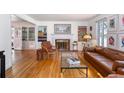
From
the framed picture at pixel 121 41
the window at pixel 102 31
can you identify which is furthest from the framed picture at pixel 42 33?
the framed picture at pixel 121 41

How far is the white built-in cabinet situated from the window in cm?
517

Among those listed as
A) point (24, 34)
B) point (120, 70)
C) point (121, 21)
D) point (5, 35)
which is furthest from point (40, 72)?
point (24, 34)

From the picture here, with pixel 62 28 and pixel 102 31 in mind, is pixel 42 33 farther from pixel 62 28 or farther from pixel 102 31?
pixel 102 31

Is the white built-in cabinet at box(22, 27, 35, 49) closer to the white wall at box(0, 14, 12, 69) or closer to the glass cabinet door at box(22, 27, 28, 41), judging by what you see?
the glass cabinet door at box(22, 27, 28, 41)

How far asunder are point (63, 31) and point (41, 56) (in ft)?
16.3

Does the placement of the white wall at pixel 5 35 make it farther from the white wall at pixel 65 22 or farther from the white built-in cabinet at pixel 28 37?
the white built-in cabinet at pixel 28 37

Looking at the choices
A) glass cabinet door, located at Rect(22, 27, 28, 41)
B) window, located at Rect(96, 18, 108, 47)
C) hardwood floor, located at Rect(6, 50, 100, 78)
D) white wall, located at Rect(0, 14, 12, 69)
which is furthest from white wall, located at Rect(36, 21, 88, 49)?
white wall, located at Rect(0, 14, 12, 69)

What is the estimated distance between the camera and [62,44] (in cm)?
1357

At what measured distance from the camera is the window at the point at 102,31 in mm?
8734

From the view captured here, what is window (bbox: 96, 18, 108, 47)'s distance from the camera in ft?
28.7

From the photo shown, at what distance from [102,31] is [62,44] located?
4791mm
